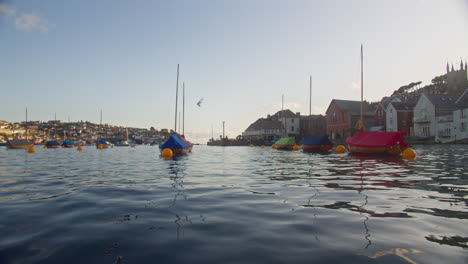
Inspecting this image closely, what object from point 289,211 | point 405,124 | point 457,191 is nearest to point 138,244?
point 289,211

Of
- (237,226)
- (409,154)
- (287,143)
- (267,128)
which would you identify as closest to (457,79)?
(267,128)

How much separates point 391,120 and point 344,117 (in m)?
10.6

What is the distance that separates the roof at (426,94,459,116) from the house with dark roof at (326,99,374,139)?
16076 mm

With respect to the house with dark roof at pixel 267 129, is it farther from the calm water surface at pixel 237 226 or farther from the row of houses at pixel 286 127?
the calm water surface at pixel 237 226

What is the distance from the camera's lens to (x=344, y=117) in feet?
234

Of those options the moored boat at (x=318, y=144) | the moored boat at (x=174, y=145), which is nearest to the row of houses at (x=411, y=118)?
the moored boat at (x=318, y=144)

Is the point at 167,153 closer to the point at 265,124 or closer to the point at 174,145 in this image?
the point at 174,145

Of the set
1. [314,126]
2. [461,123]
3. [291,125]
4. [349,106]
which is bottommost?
[461,123]

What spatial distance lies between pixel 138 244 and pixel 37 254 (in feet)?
4.11

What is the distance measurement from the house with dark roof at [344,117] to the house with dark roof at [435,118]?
12.3 meters

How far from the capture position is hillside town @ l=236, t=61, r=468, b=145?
5584 centimetres

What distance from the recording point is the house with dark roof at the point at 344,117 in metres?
69.7

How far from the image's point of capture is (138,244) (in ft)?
12.9

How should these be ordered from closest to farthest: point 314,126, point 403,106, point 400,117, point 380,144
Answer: point 380,144
point 400,117
point 403,106
point 314,126
